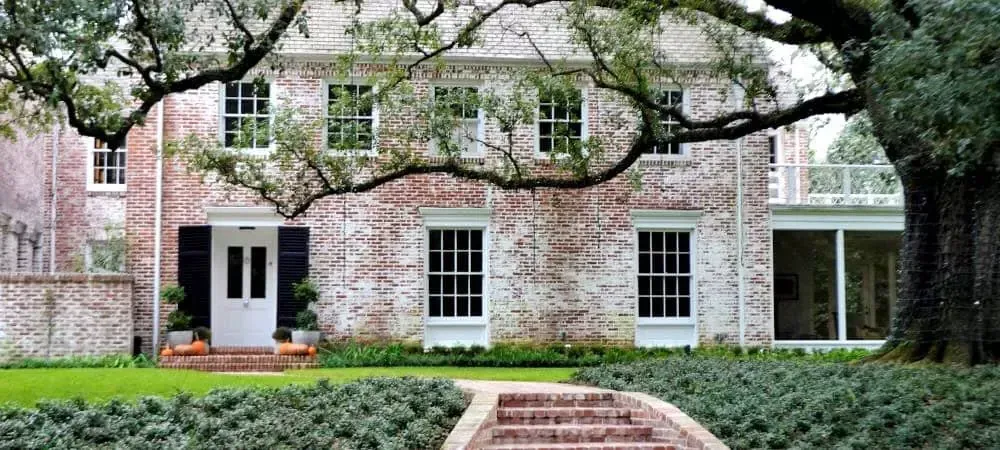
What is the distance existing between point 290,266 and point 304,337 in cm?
137

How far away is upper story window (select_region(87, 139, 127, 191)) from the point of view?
66.0 feet

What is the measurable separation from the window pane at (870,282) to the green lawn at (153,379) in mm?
11829

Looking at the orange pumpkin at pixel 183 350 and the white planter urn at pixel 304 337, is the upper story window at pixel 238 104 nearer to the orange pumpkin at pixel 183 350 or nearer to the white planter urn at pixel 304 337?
the white planter urn at pixel 304 337

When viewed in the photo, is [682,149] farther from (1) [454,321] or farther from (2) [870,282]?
(2) [870,282]

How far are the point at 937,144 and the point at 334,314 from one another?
12.8 m

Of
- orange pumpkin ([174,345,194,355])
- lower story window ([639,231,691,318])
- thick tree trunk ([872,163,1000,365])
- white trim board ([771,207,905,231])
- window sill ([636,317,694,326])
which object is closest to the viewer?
thick tree trunk ([872,163,1000,365])

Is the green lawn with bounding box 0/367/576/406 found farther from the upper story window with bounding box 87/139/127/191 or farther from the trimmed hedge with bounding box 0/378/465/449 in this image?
the upper story window with bounding box 87/139/127/191

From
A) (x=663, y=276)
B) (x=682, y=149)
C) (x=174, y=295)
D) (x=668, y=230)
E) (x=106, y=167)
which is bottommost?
(x=174, y=295)

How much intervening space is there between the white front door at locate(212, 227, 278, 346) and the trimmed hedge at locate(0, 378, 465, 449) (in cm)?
964

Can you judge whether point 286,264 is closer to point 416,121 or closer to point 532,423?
point 416,121

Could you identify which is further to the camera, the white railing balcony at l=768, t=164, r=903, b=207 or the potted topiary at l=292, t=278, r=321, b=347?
the white railing balcony at l=768, t=164, r=903, b=207

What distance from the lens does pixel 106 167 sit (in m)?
20.3

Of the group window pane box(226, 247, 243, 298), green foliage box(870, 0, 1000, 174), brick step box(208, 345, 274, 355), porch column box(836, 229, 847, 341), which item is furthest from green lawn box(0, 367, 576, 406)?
green foliage box(870, 0, 1000, 174)

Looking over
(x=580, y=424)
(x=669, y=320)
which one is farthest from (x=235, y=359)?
(x=580, y=424)
